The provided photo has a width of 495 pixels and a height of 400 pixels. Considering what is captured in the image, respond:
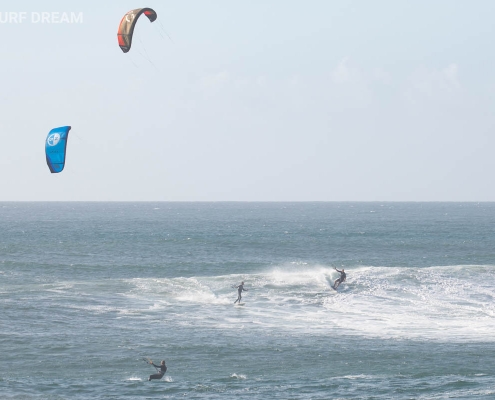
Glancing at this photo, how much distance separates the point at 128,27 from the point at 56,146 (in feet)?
22.5

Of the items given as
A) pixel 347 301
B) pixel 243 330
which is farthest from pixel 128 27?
pixel 347 301

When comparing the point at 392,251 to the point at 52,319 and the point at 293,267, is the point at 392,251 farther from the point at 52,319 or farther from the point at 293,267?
the point at 52,319

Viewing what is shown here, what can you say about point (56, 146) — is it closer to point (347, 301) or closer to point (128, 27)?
point (128, 27)

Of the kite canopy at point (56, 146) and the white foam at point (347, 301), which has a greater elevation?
the kite canopy at point (56, 146)

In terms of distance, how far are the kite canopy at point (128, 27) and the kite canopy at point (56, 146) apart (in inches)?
217

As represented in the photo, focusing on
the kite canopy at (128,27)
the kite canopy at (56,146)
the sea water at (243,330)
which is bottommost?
the sea water at (243,330)

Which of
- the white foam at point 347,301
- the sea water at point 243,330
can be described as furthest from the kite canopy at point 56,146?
the white foam at point 347,301

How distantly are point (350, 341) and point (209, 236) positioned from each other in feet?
212

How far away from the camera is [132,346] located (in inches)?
1244

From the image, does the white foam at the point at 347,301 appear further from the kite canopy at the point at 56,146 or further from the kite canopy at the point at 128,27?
the kite canopy at the point at 128,27

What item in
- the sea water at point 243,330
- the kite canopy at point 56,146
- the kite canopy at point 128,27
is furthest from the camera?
the kite canopy at point 56,146

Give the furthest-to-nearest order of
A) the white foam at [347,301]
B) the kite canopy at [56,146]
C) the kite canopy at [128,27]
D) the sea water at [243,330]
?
1. the kite canopy at [56,146]
2. the white foam at [347,301]
3. the kite canopy at [128,27]
4. the sea water at [243,330]

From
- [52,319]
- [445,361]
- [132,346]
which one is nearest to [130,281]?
[52,319]

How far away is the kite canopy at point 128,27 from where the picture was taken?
33938 mm
